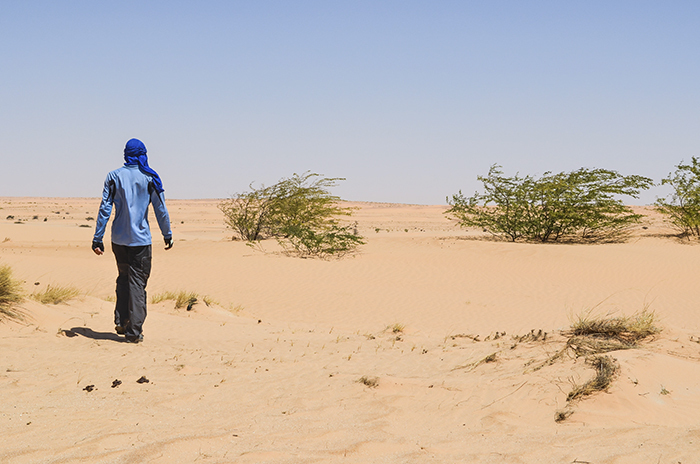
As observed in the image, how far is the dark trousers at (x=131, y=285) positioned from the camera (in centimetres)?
593

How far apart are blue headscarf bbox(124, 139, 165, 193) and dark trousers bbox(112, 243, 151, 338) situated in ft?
2.44

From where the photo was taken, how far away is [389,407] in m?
4.17

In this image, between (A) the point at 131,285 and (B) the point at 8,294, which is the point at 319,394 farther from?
(B) the point at 8,294

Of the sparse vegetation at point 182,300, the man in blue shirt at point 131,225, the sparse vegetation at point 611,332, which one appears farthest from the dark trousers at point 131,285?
the sparse vegetation at point 611,332

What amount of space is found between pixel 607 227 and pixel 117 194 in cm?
2153

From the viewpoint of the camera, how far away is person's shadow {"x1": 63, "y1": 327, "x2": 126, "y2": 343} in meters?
6.22

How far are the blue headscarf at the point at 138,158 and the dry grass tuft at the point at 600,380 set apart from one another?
460 centimetres

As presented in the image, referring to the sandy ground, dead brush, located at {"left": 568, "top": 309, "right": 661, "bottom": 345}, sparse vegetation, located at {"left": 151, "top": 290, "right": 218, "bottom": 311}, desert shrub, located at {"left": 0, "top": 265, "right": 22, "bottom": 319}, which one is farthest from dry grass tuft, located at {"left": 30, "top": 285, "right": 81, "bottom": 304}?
dead brush, located at {"left": 568, "top": 309, "right": 661, "bottom": 345}

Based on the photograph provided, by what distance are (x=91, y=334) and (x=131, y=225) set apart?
5.07 feet

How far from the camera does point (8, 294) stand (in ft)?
21.0

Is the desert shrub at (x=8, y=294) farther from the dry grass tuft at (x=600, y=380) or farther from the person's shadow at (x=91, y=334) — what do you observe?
the dry grass tuft at (x=600, y=380)

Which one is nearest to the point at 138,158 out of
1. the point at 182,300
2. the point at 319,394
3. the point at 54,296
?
the point at 54,296

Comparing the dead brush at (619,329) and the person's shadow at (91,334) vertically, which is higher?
the dead brush at (619,329)

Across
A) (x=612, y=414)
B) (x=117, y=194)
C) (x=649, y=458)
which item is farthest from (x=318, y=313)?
(x=649, y=458)
